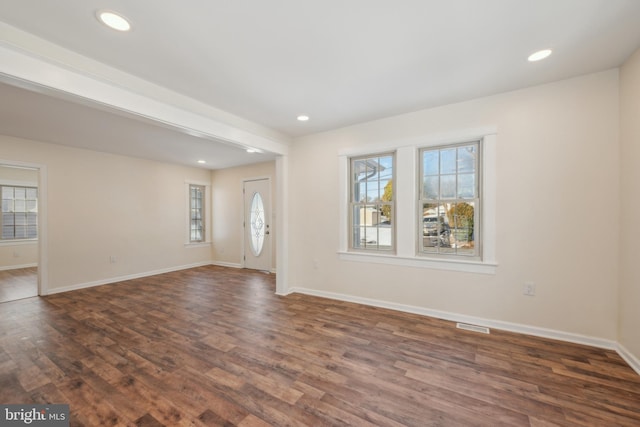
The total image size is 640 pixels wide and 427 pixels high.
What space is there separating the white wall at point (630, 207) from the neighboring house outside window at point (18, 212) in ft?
37.2

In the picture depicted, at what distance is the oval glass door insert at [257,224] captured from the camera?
626 cm

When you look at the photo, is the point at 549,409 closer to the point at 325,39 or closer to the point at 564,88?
the point at 564,88

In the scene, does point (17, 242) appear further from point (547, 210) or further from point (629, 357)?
point (629, 357)

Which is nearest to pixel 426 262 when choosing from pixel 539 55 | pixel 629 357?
pixel 629 357

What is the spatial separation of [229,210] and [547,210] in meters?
6.26

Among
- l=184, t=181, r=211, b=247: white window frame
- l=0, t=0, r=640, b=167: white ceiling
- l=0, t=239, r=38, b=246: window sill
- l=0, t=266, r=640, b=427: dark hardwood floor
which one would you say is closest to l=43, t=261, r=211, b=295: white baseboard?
l=184, t=181, r=211, b=247: white window frame

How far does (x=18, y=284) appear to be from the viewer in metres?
4.99

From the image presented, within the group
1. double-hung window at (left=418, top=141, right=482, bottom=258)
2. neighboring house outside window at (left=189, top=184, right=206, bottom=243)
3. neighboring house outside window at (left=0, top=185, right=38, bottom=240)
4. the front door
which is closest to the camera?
double-hung window at (left=418, top=141, right=482, bottom=258)

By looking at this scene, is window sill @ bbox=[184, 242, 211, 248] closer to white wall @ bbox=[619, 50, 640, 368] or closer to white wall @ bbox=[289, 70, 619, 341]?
white wall @ bbox=[289, 70, 619, 341]

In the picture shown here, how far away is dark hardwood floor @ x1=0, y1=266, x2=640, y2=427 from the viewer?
5.59 ft

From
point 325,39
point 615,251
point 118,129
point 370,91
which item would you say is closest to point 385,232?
point 370,91

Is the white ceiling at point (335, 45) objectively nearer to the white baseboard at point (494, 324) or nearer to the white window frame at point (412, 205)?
the white window frame at point (412, 205)

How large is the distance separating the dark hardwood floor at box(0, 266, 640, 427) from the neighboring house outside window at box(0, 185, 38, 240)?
4.97 meters

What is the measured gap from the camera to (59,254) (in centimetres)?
452
